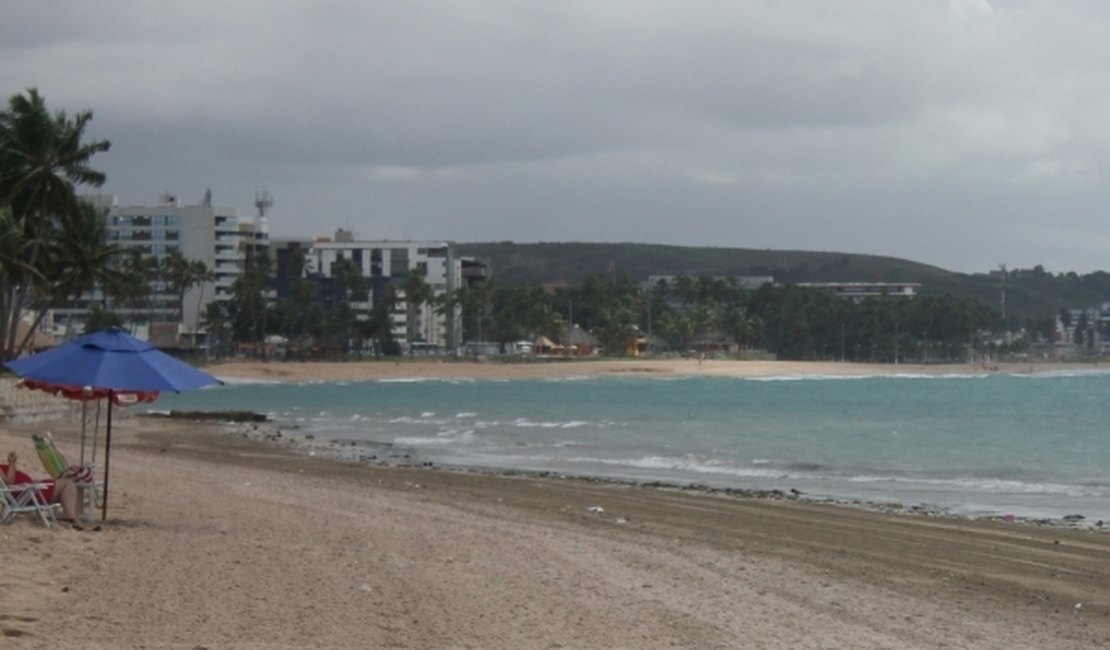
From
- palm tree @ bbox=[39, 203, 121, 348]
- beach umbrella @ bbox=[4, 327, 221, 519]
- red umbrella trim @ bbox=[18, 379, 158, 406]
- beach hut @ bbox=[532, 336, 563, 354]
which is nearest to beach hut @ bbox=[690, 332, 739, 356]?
beach hut @ bbox=[532, 336, 563, 354]

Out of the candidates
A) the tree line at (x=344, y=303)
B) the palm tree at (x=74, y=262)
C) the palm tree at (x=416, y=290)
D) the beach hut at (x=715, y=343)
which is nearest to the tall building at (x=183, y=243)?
the tree line at (x=344, y=303)

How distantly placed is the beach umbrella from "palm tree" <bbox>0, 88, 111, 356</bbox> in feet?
128

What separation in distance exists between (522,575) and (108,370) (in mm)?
4747

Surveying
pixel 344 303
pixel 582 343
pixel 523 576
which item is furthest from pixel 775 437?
pixel 582 343

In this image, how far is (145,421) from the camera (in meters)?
46.2

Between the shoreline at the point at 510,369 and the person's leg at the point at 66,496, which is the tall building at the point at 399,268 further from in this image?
the person's leg at the point at 66,496

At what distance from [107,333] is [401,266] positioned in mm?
145584

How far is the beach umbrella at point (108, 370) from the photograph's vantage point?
13445mm

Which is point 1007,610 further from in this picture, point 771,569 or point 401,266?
point 401,266

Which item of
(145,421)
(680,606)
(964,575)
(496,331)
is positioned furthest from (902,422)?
(496,331)

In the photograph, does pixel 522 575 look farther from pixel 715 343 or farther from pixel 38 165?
pixel 715 343

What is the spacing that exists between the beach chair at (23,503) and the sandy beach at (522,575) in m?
0.24

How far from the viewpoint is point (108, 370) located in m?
13.6

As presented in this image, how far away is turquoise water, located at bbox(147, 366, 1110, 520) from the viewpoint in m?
26.7
